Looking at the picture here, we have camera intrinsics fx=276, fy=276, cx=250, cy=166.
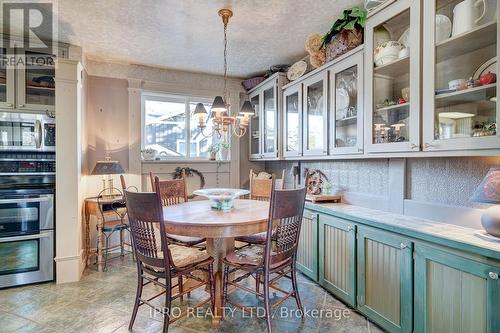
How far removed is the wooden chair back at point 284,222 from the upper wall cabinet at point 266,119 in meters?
1.79

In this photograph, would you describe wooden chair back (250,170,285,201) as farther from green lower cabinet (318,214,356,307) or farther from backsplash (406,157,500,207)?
backsplash (406,157,500,207)

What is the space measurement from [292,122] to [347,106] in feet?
3.20

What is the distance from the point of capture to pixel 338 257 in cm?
239

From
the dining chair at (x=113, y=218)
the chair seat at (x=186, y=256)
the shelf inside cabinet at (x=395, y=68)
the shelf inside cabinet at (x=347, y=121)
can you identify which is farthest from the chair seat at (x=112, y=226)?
the shelf inside cabinet at (x=395, y=68)

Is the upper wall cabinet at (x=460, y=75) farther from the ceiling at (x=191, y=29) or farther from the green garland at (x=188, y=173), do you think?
the green garland at (x=188, y=173)

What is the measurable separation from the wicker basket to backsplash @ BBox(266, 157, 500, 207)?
105cm

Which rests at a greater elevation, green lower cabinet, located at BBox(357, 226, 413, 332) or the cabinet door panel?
the cabinet door panel

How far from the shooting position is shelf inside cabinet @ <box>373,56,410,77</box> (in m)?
1.96

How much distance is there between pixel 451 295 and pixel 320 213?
1217 mm

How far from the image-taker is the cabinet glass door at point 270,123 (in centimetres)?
378

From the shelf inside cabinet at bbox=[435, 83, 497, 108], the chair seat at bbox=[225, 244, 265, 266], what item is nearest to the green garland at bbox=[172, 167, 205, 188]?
the chair seat at bbox=[225, 244, 265, 266]

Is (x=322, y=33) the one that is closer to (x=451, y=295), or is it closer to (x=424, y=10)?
(x=424, y=10)

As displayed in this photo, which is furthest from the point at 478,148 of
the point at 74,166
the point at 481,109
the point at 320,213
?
the point at 74,166

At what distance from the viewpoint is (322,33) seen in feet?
9.61
